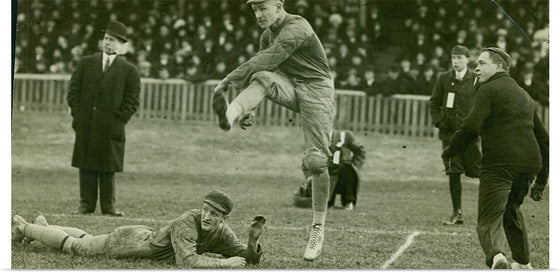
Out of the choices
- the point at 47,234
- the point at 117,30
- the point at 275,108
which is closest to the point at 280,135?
the point at 275,108

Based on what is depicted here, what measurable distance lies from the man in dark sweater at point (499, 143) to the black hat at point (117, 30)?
11.5 ft

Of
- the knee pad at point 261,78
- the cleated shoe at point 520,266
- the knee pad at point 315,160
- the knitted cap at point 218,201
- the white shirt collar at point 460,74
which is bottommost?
the cleated shoe at point 520,266

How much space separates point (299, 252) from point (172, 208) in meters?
2.67

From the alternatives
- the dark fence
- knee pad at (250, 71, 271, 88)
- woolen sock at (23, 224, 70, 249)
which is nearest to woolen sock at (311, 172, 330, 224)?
knee pad at (250, 71, 271, 88)

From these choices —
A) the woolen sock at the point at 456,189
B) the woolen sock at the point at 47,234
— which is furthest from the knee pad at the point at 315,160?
the woolen sock at the point at 456,189

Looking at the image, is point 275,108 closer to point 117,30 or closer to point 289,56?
point 117,30

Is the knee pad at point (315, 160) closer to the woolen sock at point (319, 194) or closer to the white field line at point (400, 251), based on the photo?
the woolen sock at point (319, 194)

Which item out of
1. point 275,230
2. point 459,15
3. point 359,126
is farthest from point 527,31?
point 359,126

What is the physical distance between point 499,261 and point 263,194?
4956 mm

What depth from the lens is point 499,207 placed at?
228 inches

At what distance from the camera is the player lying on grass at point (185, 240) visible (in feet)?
19.0

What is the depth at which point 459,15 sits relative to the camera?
30.0 ft

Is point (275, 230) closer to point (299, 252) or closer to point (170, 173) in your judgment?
point (299, 252)

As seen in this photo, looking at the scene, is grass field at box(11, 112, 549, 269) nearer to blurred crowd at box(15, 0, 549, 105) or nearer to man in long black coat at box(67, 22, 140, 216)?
man in long black coat at box(67, 22, 140, 216)
